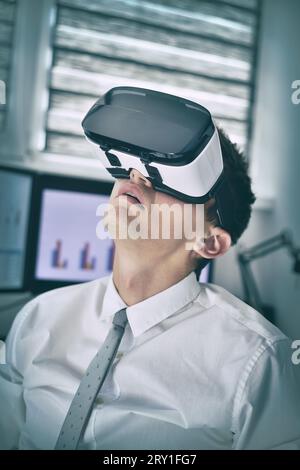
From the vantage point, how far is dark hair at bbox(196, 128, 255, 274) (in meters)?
0.63

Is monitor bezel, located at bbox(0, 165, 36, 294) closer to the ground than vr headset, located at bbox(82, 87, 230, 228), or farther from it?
closer to the ground

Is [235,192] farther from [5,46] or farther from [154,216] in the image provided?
[5,46]

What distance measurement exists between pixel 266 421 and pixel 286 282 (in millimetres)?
263

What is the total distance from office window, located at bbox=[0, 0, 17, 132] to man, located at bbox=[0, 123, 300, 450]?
Result: 0.26 metres

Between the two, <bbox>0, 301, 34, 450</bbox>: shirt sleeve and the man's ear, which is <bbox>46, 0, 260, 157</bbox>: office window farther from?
<bbox>0, 301, 34, 450</bbox>: shirt sleeve

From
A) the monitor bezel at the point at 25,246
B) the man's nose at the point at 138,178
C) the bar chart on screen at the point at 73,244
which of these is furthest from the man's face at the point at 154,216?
the monitor bezel at the point at 25,246

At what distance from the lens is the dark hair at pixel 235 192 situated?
2.06 feet

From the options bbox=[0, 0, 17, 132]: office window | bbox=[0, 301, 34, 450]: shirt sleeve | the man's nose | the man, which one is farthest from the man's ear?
bbox=[0, 0, 17, 132]: office window

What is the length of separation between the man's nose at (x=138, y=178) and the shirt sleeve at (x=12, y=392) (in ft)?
0.89

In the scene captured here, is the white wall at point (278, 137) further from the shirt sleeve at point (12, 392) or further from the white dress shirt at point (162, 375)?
the shirt sleeve at point (12, 392)

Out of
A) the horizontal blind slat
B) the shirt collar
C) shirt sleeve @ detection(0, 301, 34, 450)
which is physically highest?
the horizontal blind slat

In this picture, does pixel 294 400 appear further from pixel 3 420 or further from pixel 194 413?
pixel 3 420
